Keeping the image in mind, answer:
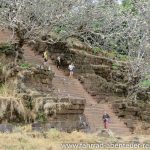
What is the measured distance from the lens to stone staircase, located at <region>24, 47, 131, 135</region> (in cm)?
2188

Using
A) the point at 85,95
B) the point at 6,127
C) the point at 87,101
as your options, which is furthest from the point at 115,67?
the point at 6,127

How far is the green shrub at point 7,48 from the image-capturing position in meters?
22.2

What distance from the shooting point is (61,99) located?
19359 mm

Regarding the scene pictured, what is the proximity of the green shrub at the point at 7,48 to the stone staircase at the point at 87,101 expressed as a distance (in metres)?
1.94

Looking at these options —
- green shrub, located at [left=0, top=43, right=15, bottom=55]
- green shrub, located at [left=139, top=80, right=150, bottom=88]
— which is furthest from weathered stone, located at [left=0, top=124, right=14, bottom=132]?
green shrub, located at [left=139, top=80, right=150, bottom=88]

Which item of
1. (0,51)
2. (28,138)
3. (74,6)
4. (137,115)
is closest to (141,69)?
(137,115)

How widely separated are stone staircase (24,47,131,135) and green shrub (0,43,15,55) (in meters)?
1.94

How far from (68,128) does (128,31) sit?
10.5m

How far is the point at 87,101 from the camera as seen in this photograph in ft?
78.3

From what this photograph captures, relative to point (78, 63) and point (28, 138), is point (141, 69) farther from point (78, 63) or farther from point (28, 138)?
point (28, 138)

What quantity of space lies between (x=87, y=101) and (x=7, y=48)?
4647mm

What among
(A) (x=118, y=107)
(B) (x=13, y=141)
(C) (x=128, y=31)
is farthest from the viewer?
(C) (x=128, y=31)

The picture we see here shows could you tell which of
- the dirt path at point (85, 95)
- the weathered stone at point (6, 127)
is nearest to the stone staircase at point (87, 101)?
the dirt path at point (85, 95)

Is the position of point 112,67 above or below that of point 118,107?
above
